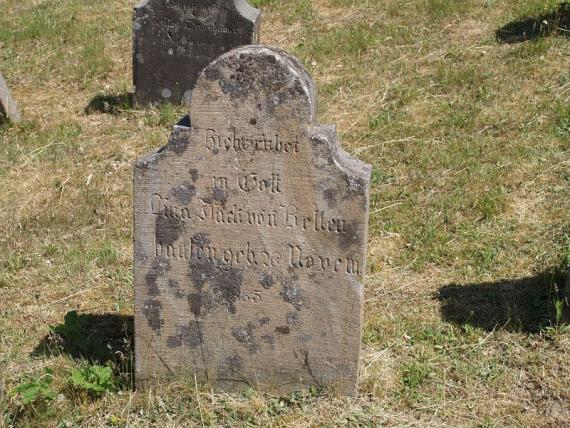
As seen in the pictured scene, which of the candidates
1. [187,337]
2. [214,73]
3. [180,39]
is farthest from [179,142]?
[180,39]

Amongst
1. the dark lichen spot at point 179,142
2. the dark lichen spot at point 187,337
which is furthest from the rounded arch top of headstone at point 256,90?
the dark lichen spot at point 187,337

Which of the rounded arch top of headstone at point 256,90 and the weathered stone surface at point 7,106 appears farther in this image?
the weathered stone surface at point 7,106

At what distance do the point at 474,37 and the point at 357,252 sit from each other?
20.3 feet

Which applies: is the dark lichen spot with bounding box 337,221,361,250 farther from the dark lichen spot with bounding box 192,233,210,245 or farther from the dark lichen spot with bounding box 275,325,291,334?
the dark lichen spot with bounding box 192,233,210,245

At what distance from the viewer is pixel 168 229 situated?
4.43 meters

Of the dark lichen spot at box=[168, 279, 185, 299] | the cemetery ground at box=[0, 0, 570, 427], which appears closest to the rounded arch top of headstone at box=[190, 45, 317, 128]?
the dark lichen spot at box=[168, 279, 185, 299]

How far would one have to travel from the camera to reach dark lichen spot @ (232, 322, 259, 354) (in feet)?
15.0

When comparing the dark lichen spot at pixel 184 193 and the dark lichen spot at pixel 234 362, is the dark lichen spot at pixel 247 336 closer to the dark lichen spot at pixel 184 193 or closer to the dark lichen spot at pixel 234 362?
the dark lichen spot at pixel 234 362

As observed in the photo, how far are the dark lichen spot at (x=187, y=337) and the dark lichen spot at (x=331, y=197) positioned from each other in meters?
0.99

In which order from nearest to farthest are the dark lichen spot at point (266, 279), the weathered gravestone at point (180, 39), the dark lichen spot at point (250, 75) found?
1. the dark lichen spot at point (250, 75)
2. the dark lichen spot at point (266, 279)
3. the weathered gravestone at point (180, 39)

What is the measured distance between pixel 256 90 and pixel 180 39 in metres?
4.98

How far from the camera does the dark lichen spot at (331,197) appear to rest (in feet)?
13.9

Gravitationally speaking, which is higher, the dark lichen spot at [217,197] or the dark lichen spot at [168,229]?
the dark lichen spot at [217,197]

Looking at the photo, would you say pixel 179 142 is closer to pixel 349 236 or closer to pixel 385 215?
pixel 349 236
